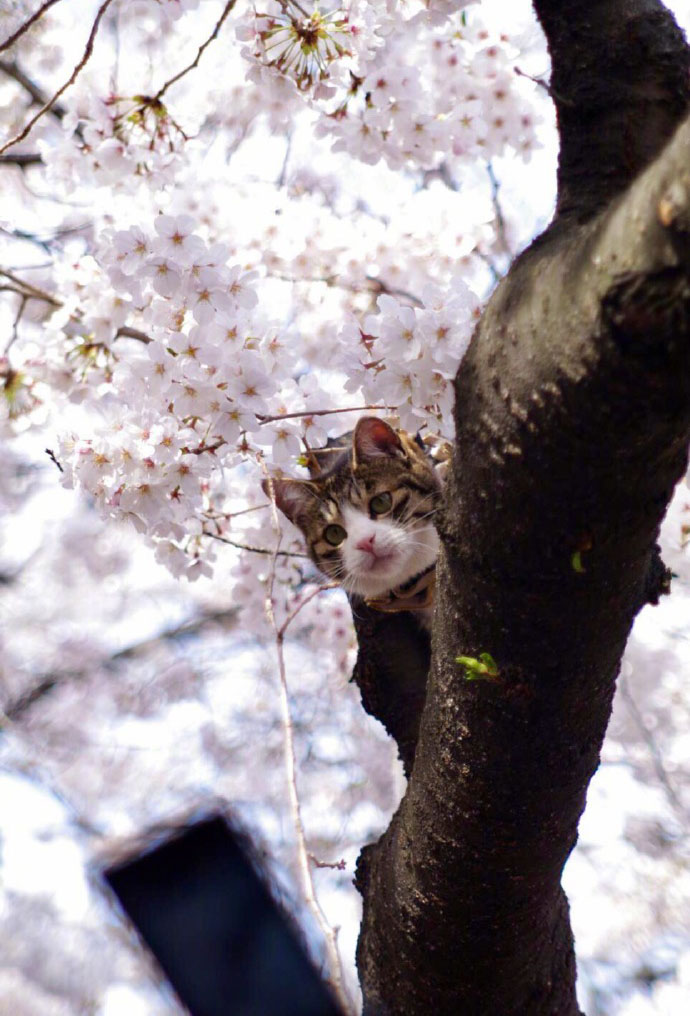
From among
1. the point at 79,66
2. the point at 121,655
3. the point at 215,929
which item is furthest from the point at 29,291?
the point at 121,655

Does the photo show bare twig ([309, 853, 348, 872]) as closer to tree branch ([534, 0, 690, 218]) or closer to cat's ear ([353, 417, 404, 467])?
A: tree branch ([534, 0, 690, 218])

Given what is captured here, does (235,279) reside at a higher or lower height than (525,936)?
higher

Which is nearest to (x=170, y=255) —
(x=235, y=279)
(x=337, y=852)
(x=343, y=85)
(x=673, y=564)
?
(x=235, y=279)

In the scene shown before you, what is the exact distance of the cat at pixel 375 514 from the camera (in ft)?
8.24

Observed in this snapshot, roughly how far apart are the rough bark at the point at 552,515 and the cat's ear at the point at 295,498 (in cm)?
144

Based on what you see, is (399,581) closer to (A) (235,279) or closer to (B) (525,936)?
(A) (235,279)

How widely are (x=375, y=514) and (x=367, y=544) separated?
22 cm

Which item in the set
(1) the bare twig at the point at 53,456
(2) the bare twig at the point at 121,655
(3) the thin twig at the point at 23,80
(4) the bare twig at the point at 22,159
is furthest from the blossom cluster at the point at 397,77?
(2) the bare twig at the point at 121,655

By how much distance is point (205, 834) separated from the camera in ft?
3.69

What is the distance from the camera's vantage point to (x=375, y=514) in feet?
8.86

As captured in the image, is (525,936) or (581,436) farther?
(525,936)

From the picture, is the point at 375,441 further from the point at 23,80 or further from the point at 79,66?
the point at 23,80

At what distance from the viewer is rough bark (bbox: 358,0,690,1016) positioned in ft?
2.61

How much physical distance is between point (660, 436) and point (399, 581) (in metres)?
1.77
